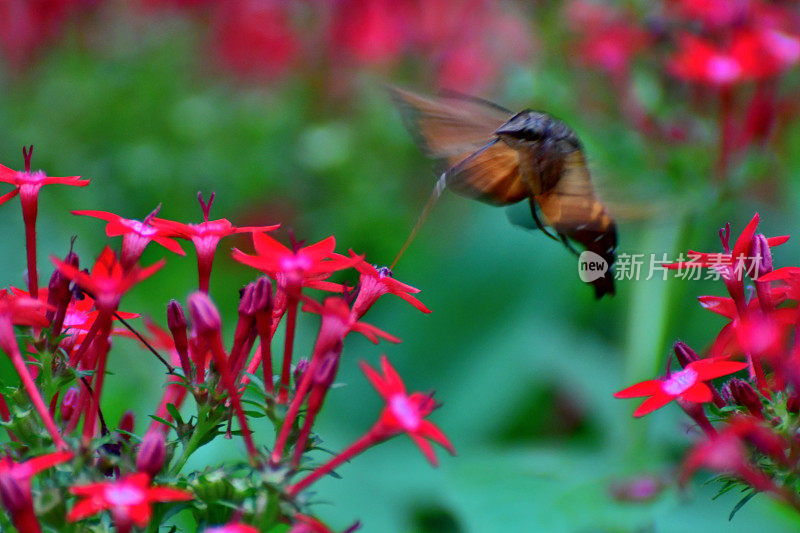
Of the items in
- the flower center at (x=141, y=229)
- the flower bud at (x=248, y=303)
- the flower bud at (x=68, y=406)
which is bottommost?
the flower bud at (x=68, y=406)

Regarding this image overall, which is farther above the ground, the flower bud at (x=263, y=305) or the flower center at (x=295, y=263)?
the flower center at (x=295, y=263)

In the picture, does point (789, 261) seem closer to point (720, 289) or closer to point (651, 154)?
point (720, 289)

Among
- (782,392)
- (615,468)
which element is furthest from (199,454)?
(782,392)

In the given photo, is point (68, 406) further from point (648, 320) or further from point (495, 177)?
point (648, 320)

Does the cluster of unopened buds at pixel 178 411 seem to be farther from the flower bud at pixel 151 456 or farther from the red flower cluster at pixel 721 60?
the red flower cluster at pixel 721 60

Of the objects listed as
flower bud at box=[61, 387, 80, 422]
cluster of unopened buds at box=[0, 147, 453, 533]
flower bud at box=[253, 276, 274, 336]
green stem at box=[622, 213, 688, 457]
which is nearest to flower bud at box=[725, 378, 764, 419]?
cluster of unopened buds at box=[0, 147, 453, 533]

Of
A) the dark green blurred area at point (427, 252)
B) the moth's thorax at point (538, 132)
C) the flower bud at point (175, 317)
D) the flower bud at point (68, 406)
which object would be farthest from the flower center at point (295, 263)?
the dark green blurred area at point (427, 252)

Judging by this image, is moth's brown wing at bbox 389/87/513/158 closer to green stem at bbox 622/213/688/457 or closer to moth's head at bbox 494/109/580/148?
moth's head at bbox 494/109/580/148
